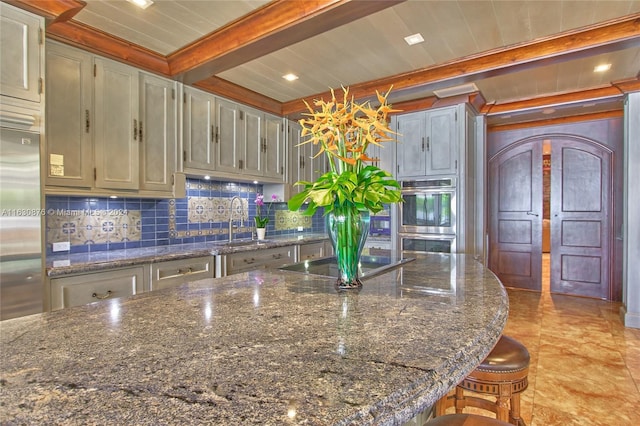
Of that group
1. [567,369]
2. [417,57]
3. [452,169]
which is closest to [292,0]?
[417,57]

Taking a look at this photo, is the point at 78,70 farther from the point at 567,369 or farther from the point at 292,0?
the point at 567,369

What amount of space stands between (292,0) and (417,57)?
4.26 ft

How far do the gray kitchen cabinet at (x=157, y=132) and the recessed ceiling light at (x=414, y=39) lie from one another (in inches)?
77.7

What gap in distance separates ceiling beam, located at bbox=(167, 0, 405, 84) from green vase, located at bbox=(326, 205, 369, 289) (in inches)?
51.1

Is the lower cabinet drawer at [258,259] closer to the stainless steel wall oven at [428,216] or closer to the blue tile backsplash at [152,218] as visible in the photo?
the blue tile backsplash at [152,218]

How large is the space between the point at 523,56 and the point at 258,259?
2.80 m

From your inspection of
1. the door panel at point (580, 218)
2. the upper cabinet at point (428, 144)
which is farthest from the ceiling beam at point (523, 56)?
the door panel at point (580, 218)

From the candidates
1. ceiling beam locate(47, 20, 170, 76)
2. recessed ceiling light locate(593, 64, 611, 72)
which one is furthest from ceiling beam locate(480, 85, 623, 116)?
ceiling beam locate(47, 20, 170, 76)

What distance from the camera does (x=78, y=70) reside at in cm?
247

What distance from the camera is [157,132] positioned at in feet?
9.74

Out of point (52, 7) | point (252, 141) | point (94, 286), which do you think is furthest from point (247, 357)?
point (252, 141)

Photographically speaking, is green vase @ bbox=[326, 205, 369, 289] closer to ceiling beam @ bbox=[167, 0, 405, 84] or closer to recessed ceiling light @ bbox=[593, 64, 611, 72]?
ceiling beam @ bbox=[167, 0, 405, 84]

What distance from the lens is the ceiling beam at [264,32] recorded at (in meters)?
2.04

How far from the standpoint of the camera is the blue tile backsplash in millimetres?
2674
